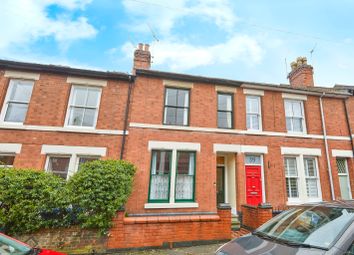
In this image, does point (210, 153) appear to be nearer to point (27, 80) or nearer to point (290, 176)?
point (290, 176)

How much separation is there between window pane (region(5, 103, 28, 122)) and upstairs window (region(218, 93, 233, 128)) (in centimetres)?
951

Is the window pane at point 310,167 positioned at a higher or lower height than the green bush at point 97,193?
higher

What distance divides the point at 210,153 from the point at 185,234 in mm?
3995

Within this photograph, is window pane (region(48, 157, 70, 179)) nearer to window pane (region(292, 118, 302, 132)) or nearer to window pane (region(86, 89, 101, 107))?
window pane (region(86, 89, 101, 107))

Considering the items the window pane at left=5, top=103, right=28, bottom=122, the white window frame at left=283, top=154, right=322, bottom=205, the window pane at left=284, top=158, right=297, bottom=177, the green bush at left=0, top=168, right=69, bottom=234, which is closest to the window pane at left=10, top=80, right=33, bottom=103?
the window pane at left=5, top=103, right=28, bottom=122

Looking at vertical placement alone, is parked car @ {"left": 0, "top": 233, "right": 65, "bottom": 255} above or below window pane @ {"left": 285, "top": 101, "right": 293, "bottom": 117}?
below

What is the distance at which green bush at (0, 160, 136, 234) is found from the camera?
5641 millimetres

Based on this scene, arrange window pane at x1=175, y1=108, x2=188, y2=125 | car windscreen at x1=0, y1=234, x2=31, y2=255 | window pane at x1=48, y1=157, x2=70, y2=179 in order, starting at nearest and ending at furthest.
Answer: car windscreen at x1=0, y1=234, x2=31, y2=255 < window pane at x1=48, y1=157, x2=70, y2=179 < window pane at x1=175, y1=108, x2=188, y2=125

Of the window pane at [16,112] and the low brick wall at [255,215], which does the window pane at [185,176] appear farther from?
the window pane at [16,112]

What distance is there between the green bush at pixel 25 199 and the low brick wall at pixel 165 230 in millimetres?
1793

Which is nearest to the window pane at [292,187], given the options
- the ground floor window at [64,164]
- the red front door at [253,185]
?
the red front door at [253,185]

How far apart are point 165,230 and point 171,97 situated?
6.18m

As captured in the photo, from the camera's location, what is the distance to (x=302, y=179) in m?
9.89

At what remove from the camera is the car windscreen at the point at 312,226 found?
8.05ft
